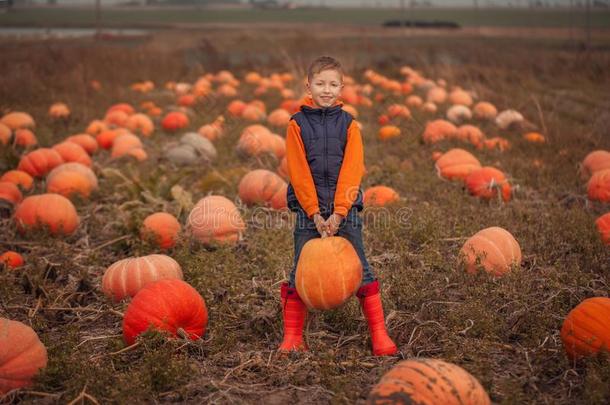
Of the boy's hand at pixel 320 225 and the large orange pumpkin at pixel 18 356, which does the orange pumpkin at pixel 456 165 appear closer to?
the boy's hand at pixel 320 225

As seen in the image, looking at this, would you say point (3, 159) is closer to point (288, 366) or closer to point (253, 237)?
point (253, 237)

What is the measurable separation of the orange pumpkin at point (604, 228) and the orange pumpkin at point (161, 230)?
3719mm

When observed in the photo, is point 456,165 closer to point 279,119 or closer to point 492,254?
point 492,254

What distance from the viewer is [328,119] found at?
3.81 m

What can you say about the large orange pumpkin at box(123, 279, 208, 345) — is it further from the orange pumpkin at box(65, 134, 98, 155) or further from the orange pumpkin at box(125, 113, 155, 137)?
the orange pumpkin at box(125, 113, 155, 137)

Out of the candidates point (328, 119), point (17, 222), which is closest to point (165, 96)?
point (17, 222)

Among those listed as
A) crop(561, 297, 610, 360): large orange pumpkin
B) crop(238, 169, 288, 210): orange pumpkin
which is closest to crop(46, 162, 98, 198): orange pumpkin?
crop(238, 169, 288, 210): orange pumpkin

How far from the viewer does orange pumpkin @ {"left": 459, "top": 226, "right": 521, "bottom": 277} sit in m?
4.92

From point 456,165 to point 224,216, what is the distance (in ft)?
10.4

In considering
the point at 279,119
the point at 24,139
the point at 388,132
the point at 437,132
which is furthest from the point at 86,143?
the point at 437,132

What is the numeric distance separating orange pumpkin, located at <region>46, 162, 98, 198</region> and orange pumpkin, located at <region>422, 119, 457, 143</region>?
4743 millimetres

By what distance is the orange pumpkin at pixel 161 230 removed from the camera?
5777mm

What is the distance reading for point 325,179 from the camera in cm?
385

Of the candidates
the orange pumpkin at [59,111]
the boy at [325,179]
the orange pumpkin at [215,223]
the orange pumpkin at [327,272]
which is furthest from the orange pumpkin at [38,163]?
the orange pumpkin at [327,272]
